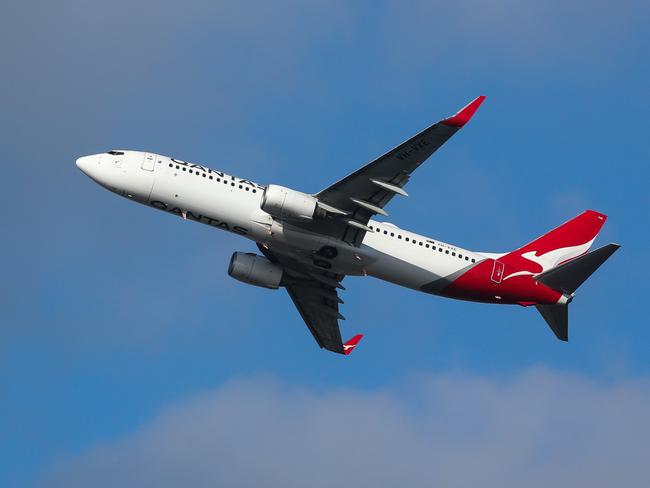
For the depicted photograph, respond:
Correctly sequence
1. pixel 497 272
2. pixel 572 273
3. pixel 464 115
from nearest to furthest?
pixel 464 115, pixel 572 273, pixel 497 272

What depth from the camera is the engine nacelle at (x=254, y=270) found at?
71812 millimetres

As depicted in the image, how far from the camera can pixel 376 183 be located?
6334 cm

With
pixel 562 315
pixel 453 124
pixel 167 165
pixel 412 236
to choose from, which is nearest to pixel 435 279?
pixel 412 236

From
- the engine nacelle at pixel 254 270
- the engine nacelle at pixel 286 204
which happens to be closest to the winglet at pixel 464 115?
the engine nacelle at pixel 286 204

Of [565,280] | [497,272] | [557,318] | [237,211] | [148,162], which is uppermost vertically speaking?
[148,162]

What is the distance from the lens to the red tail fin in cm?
7181

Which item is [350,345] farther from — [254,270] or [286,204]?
[286,204]

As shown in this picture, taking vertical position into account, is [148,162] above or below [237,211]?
above

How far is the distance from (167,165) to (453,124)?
58.5ft

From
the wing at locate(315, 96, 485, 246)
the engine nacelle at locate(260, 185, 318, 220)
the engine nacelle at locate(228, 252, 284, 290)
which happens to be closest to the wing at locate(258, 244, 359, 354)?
the engine nacelle at locate(228, 252, 284, 290)

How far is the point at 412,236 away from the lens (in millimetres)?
69250

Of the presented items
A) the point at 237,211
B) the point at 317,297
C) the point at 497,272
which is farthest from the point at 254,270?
the point at 497,272

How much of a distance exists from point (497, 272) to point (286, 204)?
14984 mm

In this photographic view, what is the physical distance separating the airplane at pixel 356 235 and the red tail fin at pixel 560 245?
0.06m
